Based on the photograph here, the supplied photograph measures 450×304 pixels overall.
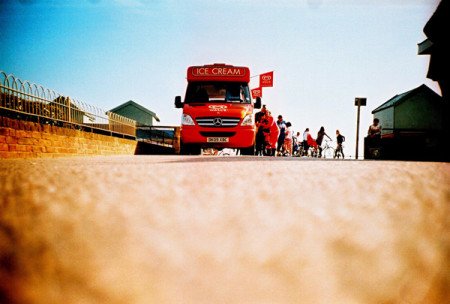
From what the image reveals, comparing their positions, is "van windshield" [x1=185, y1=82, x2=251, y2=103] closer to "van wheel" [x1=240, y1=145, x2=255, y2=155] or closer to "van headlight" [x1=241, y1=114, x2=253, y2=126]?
"van headlight" [x1=241, y1=114, x2=253, y2=126]

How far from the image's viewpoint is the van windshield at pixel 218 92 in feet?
29.2

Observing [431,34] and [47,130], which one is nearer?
[431,34]

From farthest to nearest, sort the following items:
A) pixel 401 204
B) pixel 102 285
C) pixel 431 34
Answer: pixel 431 34 → pixel 401 204 → pixel 102 285

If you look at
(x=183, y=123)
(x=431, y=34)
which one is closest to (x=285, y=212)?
(x=431, y=34)

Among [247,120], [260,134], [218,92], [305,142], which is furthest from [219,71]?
[305,142]

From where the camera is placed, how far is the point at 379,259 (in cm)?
27

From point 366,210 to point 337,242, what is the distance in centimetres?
18

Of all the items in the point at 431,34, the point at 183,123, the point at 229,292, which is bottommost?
the point at 229,292

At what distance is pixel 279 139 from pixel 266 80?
5493mm

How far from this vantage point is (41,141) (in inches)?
239

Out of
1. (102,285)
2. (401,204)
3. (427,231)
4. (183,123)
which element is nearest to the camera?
(102,285)

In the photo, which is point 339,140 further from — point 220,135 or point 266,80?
point 220,135

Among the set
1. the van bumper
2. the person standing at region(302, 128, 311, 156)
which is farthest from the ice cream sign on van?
the person standing at region(302, 128, 311, 156)

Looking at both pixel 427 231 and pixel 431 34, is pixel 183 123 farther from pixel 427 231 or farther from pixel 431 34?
pixel 427 231
